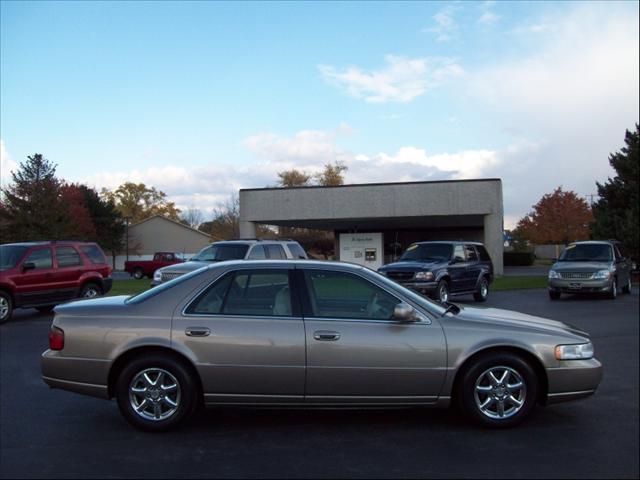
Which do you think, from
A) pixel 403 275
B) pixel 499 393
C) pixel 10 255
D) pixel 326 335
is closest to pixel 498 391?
pixel 499 393

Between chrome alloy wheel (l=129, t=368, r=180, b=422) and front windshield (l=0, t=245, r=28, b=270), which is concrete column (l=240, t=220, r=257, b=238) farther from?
chrome alloy wheel (l=129, t=368, r=180, b=422)

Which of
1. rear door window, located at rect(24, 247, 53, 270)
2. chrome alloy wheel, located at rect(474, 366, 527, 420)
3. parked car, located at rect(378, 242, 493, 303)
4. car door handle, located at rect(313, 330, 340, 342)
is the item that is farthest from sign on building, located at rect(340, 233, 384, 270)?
car door handle, located at rect(313, 330, 340, 342)

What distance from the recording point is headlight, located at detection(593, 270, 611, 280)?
17.6 m

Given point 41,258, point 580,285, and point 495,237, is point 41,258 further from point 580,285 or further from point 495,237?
point 495,237

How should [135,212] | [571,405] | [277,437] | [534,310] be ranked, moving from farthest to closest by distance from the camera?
[135,212] → [534,310] → [571,405] → [277,437]

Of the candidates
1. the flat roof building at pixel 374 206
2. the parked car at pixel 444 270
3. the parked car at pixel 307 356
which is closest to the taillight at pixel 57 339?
the parked car at pixel 307 356

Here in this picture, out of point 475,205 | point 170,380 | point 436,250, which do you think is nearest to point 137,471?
point 170,380

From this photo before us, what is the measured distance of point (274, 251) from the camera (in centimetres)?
1700

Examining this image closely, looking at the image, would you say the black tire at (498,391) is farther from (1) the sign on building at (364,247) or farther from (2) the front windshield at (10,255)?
(1) the sign on building at (364,247)

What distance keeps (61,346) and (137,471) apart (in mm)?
1671

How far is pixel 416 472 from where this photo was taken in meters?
4.55

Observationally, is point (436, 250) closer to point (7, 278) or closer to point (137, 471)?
point (7, 278)

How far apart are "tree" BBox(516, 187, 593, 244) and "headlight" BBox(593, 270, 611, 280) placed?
152 ft

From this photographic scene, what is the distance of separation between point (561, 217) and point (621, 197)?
113ft
